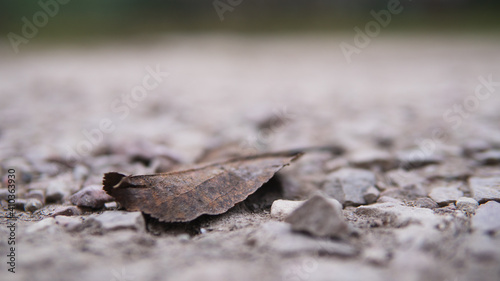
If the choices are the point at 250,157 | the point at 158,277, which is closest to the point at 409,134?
the point at 250,157

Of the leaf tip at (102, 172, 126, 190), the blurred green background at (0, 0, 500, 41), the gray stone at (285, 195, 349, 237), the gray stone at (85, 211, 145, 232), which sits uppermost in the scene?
the blurred green background at (0, 0, 500, 41)

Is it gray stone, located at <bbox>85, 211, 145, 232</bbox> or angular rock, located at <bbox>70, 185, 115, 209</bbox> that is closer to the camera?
gray stone, located at <bbox>85, 211, 145, 232</bbox>

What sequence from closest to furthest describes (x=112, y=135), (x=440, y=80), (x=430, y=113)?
(x=112, y=135), (x=430, y=113), (x=440, y=80)

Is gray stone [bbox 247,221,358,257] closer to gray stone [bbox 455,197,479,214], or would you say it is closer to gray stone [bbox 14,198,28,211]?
gray stone [bbox 455,197,479,214]

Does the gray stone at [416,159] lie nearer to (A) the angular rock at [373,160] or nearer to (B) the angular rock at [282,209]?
(A) the angular rock at [373,160]

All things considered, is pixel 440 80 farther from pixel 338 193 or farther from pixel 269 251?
pixel 269 251

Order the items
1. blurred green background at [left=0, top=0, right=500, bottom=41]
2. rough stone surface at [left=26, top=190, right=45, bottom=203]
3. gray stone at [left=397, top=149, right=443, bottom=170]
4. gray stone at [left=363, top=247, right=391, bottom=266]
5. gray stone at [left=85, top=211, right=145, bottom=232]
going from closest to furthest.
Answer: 1. gray stone at [left=363, top=247, right=391, bottom=266]
2. gray stone at [left=85, top=211, right=145, bottom=232]
3. rough stone surface at [left=26, top=190, right=45, bottom=203]
4. gray stone at [left=397, top=149, right=443, bottom=170]
5. blurred green background at [left=0, top=0, right=500, bottom=41]

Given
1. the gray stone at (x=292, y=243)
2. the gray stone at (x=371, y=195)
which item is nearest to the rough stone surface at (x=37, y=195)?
the gray stone at (x=292, y=243)

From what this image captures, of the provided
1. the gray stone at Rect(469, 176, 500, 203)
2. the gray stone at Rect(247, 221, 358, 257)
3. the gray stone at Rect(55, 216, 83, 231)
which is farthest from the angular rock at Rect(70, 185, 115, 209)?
the gray stone at Rect(469, 176, 500, 203)
